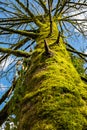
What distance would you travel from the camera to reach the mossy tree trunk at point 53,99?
225cm

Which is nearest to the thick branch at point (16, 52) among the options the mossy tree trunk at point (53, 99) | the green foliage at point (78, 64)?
the mossy tree trunk at point (53, 99)

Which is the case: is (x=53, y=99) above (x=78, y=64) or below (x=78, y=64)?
above

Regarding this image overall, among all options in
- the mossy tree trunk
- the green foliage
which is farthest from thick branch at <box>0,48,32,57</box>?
the green foliage

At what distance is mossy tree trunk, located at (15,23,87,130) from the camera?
2.25 meters

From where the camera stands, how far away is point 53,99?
2570 mm

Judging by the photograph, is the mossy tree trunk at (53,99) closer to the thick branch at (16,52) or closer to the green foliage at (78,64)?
the thick branch at (16,52)

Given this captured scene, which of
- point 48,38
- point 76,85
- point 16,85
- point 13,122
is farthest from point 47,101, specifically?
point 48,38

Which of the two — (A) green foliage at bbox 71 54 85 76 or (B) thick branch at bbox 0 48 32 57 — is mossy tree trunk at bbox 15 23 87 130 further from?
(A) green foliage at bbox 71 54 85 76

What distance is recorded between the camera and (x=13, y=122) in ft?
11.2

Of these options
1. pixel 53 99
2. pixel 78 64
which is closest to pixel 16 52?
pixel 78 64

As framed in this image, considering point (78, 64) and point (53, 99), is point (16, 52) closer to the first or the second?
point (78, 64)

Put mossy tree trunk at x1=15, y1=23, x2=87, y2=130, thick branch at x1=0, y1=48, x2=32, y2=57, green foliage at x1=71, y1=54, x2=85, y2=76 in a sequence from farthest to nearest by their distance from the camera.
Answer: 1. green foliage at x1=71, y1=54, x2=85, y2=76
2. thick branch at x1=0, y1=48, x2=32, y2=57
3. mossy tree trunk at x1=15, y1=23, x2=87, y2=130

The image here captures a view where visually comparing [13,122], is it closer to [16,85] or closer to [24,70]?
[16,85]

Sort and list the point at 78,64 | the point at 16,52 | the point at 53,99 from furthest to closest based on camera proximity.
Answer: the point at 78,64
the point at 16,52
the point at 53,99
